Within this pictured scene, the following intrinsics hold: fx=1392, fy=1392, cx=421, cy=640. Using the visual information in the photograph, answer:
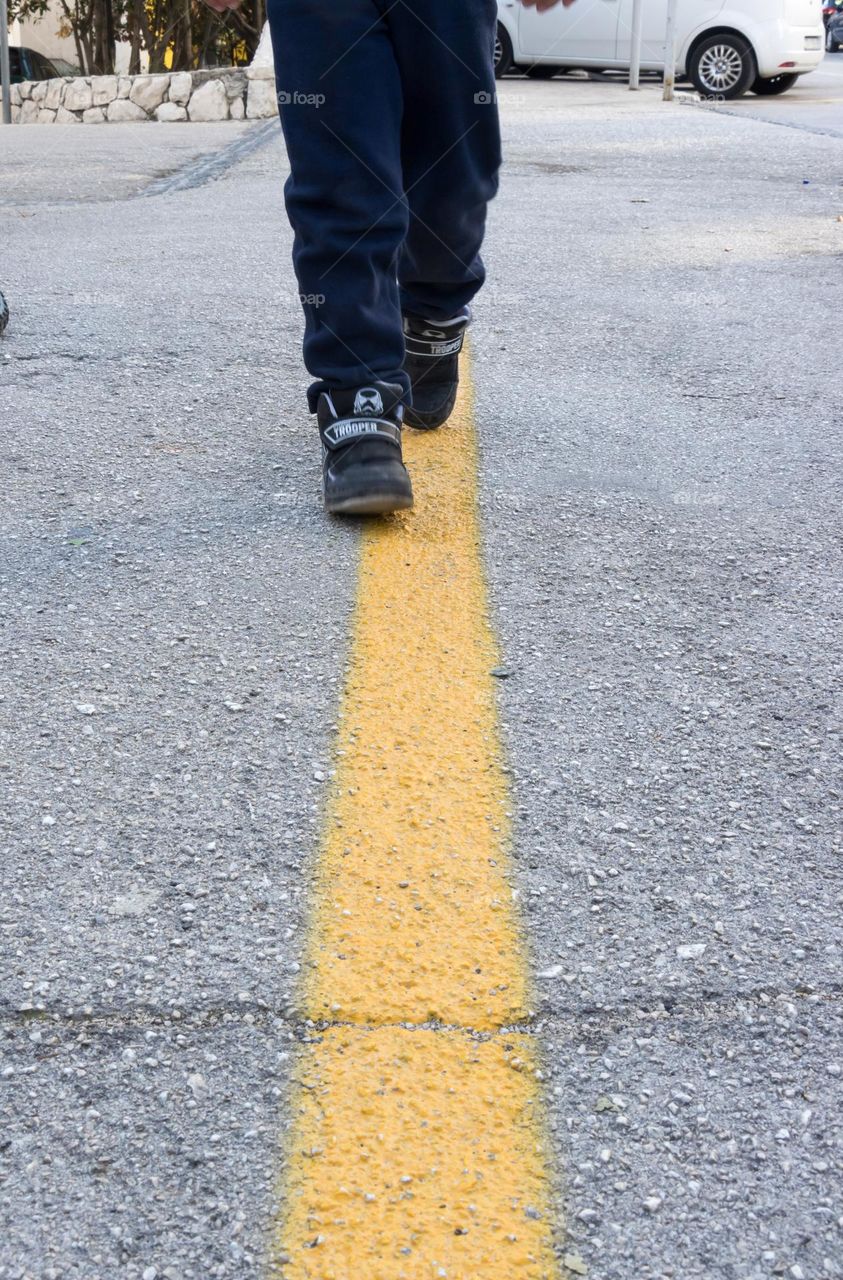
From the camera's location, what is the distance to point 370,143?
89.0 inches

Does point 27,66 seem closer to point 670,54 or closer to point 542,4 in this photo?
point 542,4

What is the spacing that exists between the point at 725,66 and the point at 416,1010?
47.3 ft

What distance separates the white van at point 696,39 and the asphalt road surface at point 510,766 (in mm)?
11443

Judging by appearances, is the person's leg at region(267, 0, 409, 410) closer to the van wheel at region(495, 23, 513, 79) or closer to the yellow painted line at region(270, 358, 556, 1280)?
the yellow painted line at region(270, 358, 556, 1280)

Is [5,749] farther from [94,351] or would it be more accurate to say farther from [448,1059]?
[94,351]

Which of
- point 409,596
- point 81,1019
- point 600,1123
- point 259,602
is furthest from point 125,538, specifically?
point 600,1123

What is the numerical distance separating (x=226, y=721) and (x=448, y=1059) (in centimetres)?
63

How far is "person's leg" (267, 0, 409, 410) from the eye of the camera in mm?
2234

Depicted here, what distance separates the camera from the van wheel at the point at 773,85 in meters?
14.5

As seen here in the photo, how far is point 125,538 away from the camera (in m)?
2.23

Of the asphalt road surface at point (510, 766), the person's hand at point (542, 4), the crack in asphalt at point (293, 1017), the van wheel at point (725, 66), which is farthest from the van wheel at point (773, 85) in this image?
the crack in asphalt at point (293, 1017)

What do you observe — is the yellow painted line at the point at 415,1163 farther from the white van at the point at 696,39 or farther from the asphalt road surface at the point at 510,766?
the white van at the point at 696,39

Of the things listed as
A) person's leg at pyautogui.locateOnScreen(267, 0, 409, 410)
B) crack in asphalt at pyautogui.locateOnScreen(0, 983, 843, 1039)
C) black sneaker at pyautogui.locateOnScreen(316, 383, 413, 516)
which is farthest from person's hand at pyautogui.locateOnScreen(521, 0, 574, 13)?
crack in asphalt at pyautogui.locateOnScreen(0, 983, 843, 1039)

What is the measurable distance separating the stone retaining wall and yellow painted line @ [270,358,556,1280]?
9.58 m
